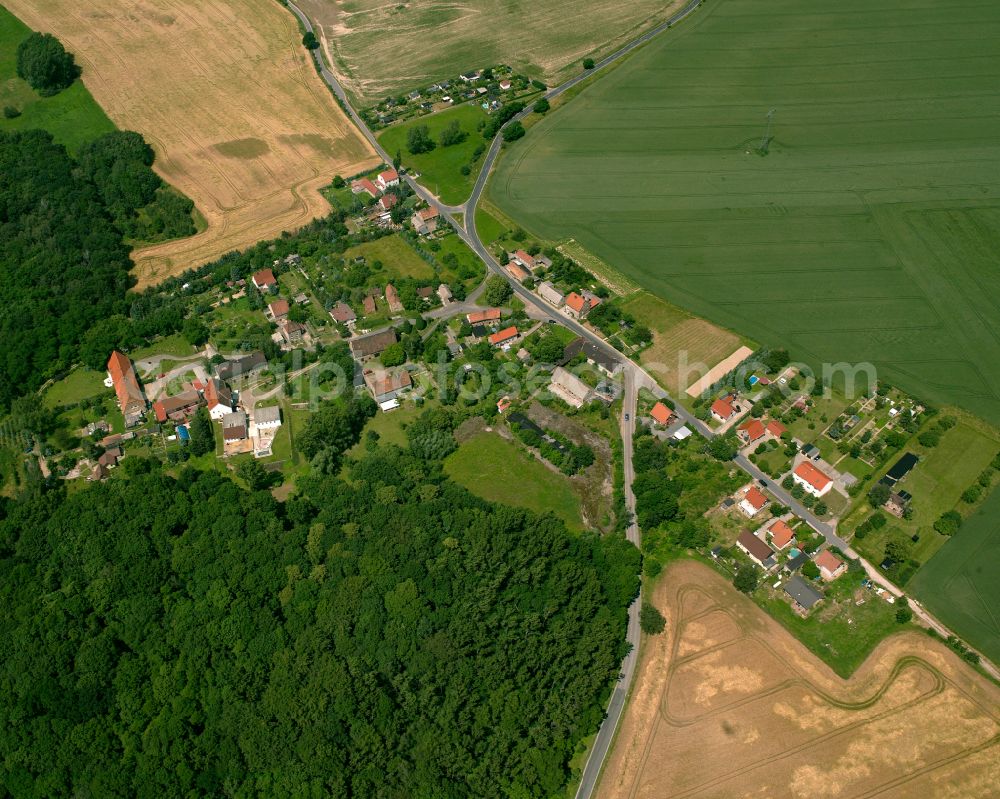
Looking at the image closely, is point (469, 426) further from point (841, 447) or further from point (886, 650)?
point (886, 650)

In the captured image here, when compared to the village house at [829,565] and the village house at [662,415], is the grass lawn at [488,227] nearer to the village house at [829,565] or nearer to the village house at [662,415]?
the village house at [662,415]

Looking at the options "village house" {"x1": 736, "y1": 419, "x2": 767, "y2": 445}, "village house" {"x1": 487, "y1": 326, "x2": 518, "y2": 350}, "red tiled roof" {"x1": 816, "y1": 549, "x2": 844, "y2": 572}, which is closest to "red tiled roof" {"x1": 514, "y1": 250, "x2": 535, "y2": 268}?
"village house" {"x1": 487, "y1": 326, "x2": 518, "y2": 350}

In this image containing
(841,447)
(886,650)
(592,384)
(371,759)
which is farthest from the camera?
(592,384)

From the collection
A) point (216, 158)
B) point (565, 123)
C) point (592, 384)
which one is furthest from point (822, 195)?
point (216, 158)

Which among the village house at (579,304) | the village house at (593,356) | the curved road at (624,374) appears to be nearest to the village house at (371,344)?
the curved road at (624,374)

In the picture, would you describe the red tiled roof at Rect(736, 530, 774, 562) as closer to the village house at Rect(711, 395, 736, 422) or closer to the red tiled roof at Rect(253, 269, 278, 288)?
the village house at Rect(711, 395, 736, 422)

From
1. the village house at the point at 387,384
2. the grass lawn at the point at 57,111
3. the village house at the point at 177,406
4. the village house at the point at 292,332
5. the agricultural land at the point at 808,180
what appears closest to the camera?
the village house at the point at 177,406

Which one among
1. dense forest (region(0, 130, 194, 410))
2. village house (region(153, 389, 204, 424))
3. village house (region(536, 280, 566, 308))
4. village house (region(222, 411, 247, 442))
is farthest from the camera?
village house (region(536, 280, 566, 308))
